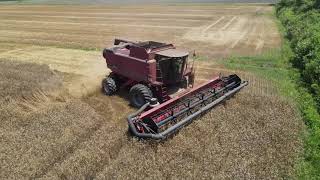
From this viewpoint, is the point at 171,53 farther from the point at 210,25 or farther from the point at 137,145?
the point at 210,25

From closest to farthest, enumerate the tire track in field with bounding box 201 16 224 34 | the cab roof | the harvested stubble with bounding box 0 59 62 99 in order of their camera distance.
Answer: the cab roof < the harvested stubble with bounding box 0 59 62 99 < the tire track in field with bounding box 201 16 224 34

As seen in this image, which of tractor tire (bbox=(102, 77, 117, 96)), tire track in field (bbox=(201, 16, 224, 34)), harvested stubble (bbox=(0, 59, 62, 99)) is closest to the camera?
harvested stubble (bbox=(0, 59, 62, 99))

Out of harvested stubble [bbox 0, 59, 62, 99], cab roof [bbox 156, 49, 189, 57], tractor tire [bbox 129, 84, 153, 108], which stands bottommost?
harvested stubble [bbox 0, 59, 62, 99]

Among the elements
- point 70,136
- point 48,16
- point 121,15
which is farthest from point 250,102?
point 48,16

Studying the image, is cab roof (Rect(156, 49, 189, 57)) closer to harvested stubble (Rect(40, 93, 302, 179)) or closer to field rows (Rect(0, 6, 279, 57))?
harvested stubble (Rect(40, 93, 302, 179))

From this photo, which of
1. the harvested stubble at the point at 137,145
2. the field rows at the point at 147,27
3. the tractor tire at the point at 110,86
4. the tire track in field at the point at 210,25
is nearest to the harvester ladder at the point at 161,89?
the harvested stubble at the point at 137,145

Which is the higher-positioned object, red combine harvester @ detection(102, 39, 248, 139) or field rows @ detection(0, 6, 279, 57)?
red combine harvester @ detection(102, 39, 248, 139)

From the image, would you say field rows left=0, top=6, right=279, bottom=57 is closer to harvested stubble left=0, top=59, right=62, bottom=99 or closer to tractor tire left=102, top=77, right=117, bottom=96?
harvested stubble left=0, top=59, right=62, bottom=99

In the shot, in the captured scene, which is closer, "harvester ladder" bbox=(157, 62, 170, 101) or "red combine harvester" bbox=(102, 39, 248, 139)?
"red combine harvester" bbox=(102, 39, 248, 139)

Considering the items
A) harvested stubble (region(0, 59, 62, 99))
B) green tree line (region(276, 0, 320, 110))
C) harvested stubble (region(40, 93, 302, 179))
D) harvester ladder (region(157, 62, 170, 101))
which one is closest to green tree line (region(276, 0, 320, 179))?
green tree line (region(276, 0, 320, 110))

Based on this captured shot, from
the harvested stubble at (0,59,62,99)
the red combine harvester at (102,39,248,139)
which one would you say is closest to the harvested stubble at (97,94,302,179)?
the red combine harvester at (102,39,248,139)
